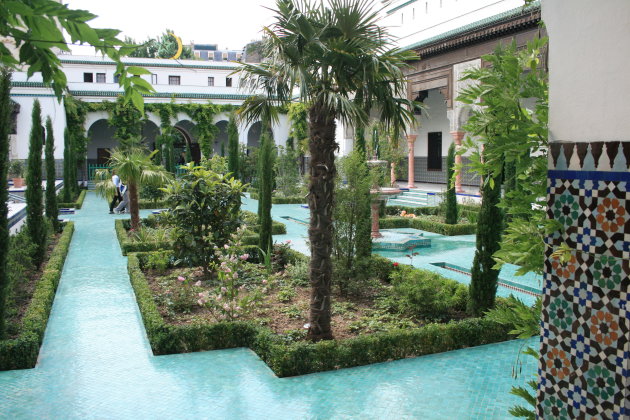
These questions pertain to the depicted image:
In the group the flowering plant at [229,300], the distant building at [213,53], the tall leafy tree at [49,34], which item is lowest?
the flowering plant at [229,300]

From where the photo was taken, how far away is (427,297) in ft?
20.0

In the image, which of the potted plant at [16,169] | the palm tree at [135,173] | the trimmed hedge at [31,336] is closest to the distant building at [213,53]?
the potted plant at [16,169]

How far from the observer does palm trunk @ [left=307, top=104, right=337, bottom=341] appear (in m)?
5.26

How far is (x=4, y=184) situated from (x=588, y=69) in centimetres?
554

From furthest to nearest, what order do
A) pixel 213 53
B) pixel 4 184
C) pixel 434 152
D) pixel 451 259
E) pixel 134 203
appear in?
1. pixel 213 53
2. pixel 434 152
3. pixel 134 203
4. pixel 451 259
5. pixel 4 184

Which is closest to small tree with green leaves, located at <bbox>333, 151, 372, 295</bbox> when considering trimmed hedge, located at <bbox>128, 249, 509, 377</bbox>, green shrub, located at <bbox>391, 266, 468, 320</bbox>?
green shrub, located at <bbox>391, 266, 468, 320</bbox>

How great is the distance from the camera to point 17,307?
258 inches

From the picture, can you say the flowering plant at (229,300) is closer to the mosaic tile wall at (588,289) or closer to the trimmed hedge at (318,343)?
the trimmed hedge at (318,343)

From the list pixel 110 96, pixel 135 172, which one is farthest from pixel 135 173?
pixel 110 96

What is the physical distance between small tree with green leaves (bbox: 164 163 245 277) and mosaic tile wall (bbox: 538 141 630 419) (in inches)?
246

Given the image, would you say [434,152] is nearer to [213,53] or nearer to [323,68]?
[323,68]

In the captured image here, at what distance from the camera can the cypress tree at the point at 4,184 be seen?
5.30 metres

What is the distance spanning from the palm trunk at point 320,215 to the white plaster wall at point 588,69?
3.29 metres

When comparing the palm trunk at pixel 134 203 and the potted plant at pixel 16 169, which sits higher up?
the potted plant at pixel 16 169
